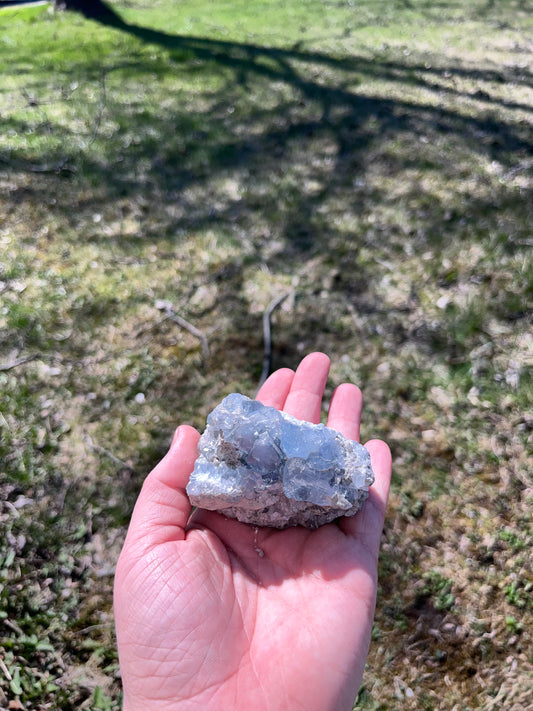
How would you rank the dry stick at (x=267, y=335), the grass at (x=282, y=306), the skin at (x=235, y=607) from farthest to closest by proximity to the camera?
the dry stick at (x=267, y=335) < the grass at (x=282, y=306) < the skin at (x=235, y=607)

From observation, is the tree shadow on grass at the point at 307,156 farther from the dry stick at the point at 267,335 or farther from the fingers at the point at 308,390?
the fingers at the point at 308,390

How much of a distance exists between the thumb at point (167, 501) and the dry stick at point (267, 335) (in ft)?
4.45

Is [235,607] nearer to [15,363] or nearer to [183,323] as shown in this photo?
[183,323]

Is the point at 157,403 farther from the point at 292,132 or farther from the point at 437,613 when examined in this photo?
the point at 292,132

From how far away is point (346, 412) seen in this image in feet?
9.56

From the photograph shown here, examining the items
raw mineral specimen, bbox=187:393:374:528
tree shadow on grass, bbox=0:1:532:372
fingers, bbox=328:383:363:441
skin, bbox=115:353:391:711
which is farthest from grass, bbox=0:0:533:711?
raw mineral specimen, bbox=187:393:374:528

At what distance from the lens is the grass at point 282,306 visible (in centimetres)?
276

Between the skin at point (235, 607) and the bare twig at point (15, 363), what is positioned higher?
the skin at point (235, 607)

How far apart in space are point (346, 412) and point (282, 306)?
158 centimetres

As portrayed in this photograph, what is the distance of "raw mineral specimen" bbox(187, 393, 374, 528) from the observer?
2.27m

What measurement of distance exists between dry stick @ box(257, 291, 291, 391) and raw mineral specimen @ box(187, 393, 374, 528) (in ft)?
4.56

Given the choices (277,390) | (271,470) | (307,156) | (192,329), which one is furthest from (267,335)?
(307,156)

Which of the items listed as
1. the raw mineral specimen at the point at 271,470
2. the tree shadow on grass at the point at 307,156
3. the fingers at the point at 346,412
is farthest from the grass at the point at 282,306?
the raw mineral specimen at the point at 271,470

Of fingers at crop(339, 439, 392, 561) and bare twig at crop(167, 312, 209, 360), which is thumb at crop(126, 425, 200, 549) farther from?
bare twig at crop(167, 312, 209, 360)
